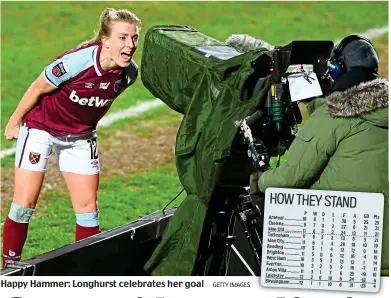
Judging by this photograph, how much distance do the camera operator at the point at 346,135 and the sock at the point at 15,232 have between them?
1.71 metres

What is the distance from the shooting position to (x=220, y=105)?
5.42 m

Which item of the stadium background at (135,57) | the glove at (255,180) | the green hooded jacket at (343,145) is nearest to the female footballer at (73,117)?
the stadium background at (135,57)

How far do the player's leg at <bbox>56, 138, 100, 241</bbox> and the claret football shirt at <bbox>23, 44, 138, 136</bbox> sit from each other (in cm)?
10

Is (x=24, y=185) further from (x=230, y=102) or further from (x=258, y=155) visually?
(x=258, y=155)

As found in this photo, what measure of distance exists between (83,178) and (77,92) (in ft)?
1.58

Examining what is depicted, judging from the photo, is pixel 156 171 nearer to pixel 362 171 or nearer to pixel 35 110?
pixel 35 110

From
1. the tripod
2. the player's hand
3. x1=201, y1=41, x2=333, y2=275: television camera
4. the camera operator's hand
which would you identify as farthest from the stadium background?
the camera operator's hand

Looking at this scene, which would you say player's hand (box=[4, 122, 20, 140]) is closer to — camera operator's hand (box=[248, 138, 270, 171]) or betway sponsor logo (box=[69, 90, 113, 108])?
betway sponsor logo (box=[69, 90, 113, 108])

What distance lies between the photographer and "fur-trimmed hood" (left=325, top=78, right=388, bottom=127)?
16.6ft

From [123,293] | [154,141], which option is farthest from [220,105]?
[154,141]

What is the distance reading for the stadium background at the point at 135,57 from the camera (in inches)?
328

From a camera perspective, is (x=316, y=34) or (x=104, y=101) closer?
(x=104, y=101)

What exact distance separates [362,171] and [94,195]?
185 centimetres

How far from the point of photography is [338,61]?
5188 mm
